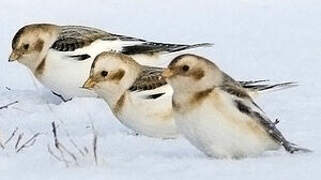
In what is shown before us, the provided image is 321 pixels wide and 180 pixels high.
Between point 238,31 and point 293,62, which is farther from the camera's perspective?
point 238,31

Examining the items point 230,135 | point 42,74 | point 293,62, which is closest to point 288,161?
point 230,135

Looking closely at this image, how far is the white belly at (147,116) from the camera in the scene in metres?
7.43

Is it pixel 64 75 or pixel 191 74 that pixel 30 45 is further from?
pixel 191 74

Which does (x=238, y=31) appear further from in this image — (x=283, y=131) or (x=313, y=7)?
(x=283, y=131)

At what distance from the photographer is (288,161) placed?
5.92 m

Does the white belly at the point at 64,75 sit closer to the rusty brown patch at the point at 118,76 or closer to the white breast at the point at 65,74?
the white breast at the point at 65,74

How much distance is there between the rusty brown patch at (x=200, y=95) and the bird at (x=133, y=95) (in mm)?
1144

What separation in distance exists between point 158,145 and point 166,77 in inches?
25.3

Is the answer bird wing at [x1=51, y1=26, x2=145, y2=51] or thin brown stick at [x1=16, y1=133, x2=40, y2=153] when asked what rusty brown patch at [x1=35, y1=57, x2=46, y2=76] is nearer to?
bird wing at [x1=51, y1=26, x2=145, y2=51]

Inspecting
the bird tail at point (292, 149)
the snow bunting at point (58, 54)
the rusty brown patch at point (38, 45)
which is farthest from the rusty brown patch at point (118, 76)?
the rusty brown patch at point (38, 45)

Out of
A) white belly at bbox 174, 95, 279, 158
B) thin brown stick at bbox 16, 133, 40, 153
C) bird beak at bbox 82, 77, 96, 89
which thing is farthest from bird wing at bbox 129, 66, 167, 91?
white belly at bbox 174, 95, 279, 158

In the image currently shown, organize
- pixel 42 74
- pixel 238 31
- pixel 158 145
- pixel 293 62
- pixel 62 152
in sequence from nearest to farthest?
pixel 62 152, pixel 158 145, pixel 42 74, pixel 293 62, pixel 238 31

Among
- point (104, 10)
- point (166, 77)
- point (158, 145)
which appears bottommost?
point (104, 10)

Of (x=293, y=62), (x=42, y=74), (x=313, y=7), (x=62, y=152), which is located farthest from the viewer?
(x=313, y=7)
